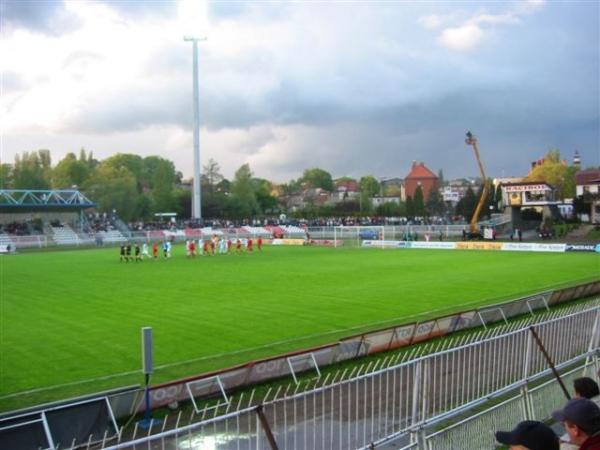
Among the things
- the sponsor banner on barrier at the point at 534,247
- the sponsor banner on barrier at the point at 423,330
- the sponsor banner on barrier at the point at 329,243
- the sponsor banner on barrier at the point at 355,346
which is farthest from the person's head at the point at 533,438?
the sponsor banner on barrier at the point at 329,243

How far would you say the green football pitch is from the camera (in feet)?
43.4

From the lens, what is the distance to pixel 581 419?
4.53m

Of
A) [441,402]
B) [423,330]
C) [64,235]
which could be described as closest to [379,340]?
[423,330]

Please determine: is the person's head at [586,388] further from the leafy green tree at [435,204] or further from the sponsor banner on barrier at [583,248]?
the leafy green tree at [435,204]

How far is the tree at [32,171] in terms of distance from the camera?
95.7 m

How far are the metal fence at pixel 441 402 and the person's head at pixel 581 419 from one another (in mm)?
2083

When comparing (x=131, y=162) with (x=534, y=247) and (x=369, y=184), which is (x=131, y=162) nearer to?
(x=369, y=184)

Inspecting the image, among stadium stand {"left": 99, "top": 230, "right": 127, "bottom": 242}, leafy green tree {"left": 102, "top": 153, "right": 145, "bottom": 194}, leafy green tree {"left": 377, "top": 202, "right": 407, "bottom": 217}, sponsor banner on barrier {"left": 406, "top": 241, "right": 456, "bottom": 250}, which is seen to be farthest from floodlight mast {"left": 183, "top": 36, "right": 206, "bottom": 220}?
leafy green tree {"left": 102, "top": 153, "right": 145, "bottom": 194}

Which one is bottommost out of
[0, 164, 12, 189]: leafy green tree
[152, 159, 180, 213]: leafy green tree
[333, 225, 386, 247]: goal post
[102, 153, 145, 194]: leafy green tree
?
[333, 225, 386, 247]: goal post

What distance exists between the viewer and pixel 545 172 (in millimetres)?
103375

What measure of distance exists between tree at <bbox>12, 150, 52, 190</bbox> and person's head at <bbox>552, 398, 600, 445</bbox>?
101422 millimetres

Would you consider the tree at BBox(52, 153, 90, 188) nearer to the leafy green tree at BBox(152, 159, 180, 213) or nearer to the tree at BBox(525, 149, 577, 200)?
the leafy green tree at BBox(152, 159, 180, 213)

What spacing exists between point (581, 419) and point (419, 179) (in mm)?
164784

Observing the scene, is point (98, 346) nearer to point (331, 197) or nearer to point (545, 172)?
point (545, 172)
